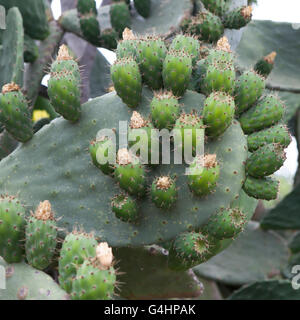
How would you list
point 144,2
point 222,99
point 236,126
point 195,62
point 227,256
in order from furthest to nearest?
1. point 227,256
2. point 144,2
3. point 195,62
4. point 236,126
5. point 222,99

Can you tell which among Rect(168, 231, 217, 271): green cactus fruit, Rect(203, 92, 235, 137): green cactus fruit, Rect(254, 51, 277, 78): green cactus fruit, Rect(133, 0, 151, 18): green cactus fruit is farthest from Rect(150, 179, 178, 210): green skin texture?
Rect(133, 0, 151, 18): green cactus fruit

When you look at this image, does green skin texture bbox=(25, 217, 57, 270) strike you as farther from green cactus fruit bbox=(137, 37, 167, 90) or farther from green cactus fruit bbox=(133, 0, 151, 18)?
green cactus fruit bbox=(133, 0, 151, 18)

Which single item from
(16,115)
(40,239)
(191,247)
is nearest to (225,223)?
(191,247)

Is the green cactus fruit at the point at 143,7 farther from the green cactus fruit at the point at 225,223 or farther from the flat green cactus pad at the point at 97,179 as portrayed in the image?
the green cactus fruit at the point at 225,223

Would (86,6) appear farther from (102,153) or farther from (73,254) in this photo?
(73,254)

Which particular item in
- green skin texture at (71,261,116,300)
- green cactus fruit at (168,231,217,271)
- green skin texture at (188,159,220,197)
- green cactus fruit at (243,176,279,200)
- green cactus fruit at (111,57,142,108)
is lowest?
green cactus fruit at (168,231,217,271)

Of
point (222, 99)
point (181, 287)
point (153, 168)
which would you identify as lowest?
point (181, 287)
